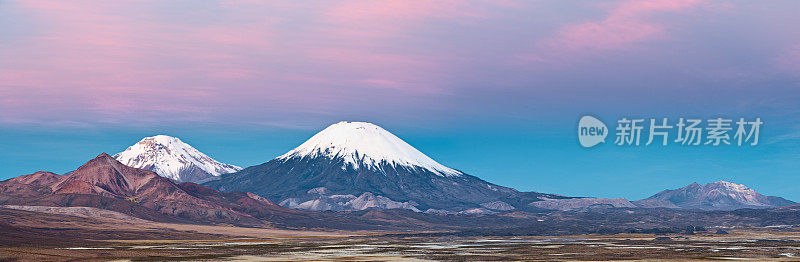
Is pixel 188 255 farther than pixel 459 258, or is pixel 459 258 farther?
pixel 188 255

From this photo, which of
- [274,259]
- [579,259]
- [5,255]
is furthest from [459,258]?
[5,255]

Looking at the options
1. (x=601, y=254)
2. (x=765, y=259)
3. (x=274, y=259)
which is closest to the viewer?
(x=765, y=259)

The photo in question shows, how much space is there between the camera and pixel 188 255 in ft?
490

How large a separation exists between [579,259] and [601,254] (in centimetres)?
1635

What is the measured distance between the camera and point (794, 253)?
14100 cm

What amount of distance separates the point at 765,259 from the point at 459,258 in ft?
157

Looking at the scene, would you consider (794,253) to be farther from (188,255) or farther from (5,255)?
(5,255)

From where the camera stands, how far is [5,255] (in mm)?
140125

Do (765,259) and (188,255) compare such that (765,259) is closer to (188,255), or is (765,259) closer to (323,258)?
(323,258)

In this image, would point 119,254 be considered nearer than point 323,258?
No

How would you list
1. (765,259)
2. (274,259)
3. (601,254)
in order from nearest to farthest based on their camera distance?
(765,259)
(274,259)
(601,254)

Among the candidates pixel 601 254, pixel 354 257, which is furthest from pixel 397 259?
pixel 601 254

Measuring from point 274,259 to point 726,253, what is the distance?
264ft

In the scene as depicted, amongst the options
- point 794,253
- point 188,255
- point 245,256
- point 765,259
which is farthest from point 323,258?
point 794,253
